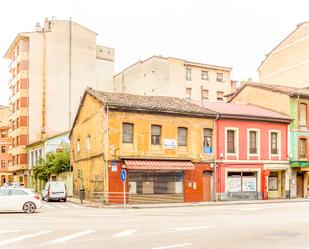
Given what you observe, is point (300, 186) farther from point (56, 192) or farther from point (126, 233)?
point (126, 233)

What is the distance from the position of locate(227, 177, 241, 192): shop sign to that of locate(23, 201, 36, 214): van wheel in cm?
1714

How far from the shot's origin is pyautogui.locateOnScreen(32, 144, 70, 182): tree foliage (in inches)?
2016

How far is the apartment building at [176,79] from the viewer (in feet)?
213

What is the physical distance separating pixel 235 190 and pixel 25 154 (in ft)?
111

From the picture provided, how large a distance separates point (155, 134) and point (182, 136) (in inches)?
91.7

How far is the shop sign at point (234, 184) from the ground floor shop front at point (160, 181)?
1544mm

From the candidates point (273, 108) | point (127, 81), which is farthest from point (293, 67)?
point (127, 81)

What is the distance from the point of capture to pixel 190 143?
38.4 m

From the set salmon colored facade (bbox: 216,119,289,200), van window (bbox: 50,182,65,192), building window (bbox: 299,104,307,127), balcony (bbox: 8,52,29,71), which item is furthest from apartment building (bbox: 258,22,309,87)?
balcony (bbox: 8,52,29,71)

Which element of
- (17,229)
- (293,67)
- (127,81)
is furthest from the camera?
(127,81)

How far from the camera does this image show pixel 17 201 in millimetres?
27078

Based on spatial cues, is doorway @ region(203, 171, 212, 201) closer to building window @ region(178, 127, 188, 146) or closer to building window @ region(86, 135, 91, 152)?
building window @ region(178, 127, 188, 146)

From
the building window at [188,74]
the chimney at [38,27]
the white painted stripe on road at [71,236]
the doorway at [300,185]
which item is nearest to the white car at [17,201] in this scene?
the white painted stripe on road at [71,236]

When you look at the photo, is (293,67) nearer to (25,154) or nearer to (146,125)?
(146,125)
